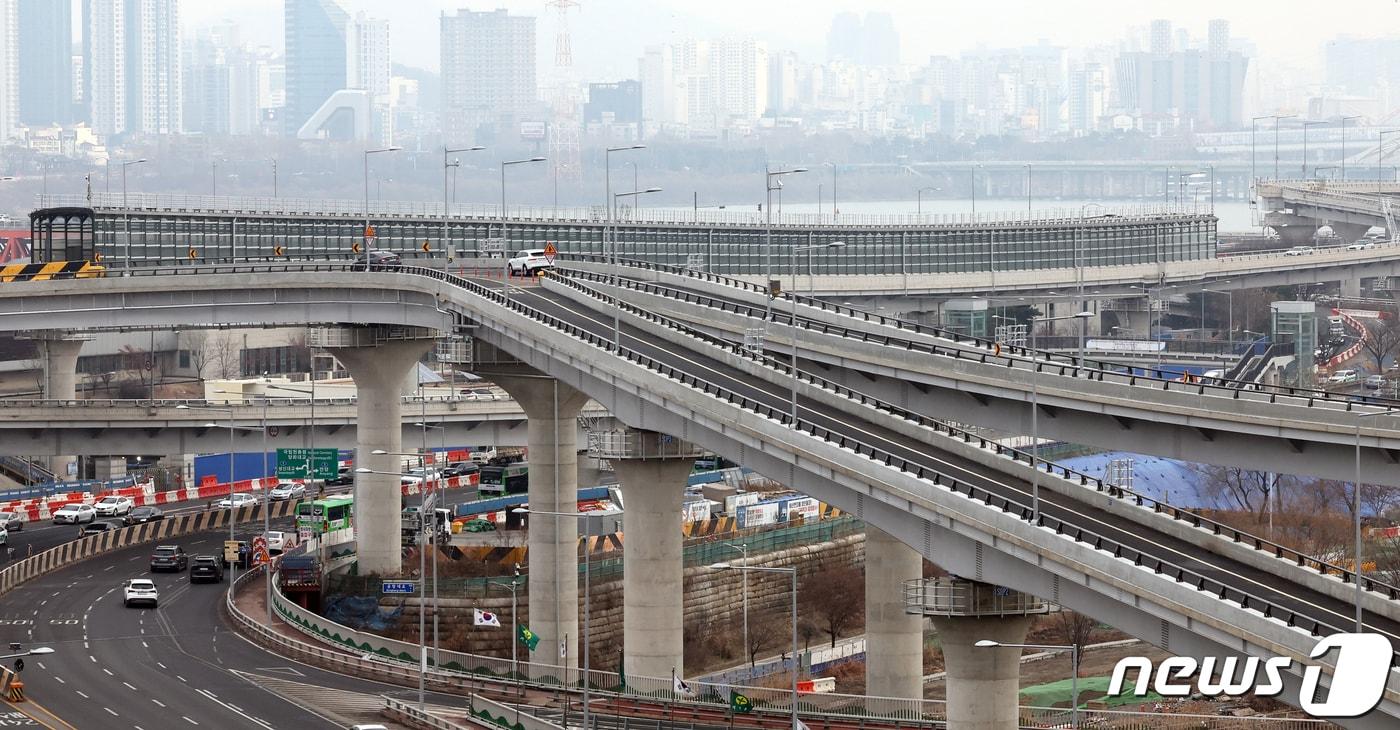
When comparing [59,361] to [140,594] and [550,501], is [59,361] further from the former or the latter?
[550,501]

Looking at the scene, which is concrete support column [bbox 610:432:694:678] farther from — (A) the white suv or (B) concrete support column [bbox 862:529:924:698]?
(A) the white suv

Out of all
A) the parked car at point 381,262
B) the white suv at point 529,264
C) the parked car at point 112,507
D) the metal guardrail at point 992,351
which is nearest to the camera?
the metal guardrail at point 992,351

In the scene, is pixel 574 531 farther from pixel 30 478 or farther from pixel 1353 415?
pixel 30 478

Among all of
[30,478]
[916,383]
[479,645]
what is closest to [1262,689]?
[916,383]

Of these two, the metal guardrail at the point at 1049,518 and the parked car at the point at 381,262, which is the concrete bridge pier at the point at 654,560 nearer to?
the metal guardrail at the point at 1049,518

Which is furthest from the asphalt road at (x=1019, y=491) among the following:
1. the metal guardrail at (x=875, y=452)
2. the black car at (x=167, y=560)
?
the black car at (x=167, y=560)

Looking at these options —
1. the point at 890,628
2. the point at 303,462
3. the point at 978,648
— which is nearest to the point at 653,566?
the point at 890,628
